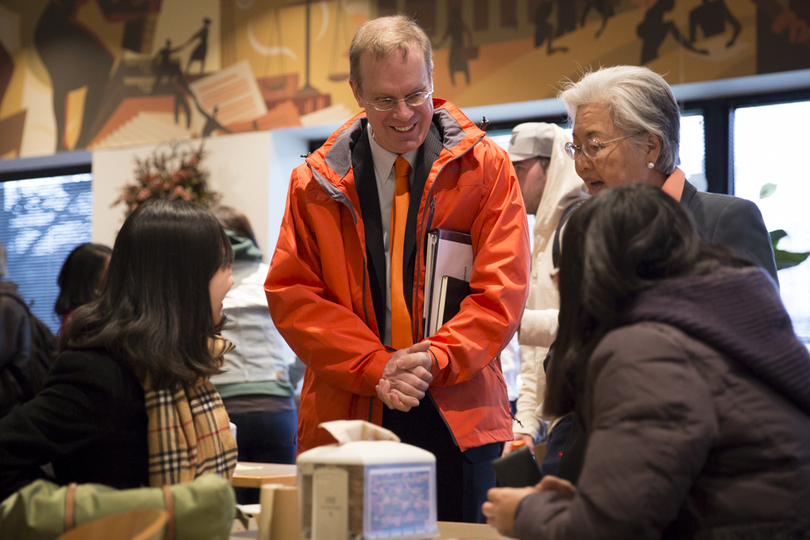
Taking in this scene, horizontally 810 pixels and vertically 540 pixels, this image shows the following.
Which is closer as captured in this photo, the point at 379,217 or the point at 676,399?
the point at 676,399

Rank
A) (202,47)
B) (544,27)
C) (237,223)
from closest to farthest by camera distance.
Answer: (237,223), (544,27), (202,47)

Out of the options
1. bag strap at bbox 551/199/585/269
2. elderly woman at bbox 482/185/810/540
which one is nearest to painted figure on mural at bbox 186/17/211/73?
bag strap at bbox 551/199/585/269

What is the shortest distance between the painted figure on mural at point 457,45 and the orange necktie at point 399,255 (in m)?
2.43

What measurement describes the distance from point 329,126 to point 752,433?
387 centimetres

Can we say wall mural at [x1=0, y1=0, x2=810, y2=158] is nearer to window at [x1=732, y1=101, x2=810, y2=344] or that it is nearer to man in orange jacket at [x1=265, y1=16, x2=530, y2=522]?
window at [x1=732, y1=101, x2=810, y2=344]

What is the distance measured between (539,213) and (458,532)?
63.0 inches

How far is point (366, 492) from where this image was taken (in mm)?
1078

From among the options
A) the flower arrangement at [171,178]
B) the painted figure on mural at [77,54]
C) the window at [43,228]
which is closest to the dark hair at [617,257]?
the flower arrangement at [171,178]

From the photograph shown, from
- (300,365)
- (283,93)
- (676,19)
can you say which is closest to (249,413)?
(300,365)

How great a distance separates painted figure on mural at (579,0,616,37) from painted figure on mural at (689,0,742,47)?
391 millimetres

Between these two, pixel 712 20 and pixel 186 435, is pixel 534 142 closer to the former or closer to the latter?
pixel 712 20

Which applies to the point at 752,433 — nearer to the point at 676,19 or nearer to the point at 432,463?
the point at 432,463

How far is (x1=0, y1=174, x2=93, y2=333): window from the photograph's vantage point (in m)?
5.65

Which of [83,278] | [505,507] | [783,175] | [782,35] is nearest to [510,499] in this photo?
[505,507]
